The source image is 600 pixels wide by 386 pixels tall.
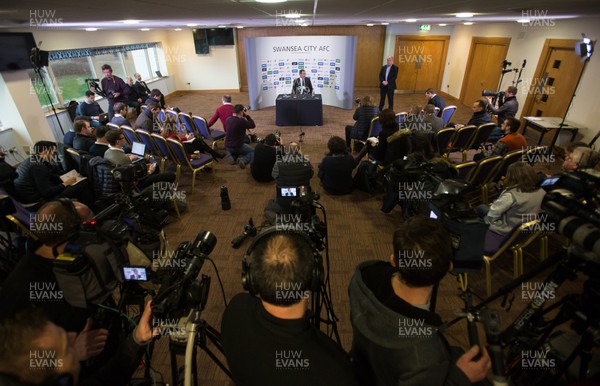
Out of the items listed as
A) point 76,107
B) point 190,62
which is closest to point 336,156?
point 76,107

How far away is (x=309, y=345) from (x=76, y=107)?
26.6 feet

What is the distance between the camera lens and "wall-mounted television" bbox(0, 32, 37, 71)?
189 inches

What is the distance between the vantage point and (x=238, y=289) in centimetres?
296

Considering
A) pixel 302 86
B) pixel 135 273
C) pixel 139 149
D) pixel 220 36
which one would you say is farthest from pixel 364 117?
pixel 220 36

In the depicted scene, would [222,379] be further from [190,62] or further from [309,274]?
[190,62]

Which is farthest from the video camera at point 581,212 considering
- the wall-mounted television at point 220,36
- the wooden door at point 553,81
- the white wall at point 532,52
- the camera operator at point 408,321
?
the wall-mounted television at point 220,36

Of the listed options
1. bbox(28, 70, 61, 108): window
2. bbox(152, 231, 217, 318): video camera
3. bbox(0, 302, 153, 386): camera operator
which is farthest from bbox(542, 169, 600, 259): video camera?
bbox(28, 70, 61, 108): window

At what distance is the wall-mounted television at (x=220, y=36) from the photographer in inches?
421

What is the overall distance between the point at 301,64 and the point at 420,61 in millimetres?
4947

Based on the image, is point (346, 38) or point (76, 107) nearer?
point (76, 107)

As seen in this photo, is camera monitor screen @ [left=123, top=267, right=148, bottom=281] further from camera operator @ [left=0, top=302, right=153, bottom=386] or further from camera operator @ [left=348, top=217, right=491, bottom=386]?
camera operator @ [left=348, top=217, right=491, bottom=386]

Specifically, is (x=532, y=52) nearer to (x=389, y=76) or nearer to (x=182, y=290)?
(x=389, y=76)

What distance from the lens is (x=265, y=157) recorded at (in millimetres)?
4676

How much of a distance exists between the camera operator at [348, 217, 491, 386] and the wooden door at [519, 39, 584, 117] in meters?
6.88
